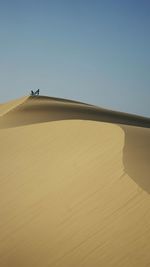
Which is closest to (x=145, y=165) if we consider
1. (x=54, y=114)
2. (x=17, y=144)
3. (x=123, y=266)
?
(x=123, y=266)

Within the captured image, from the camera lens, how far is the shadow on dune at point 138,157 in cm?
1035

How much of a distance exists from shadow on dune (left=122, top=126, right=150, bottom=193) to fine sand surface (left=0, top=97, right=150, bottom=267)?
0.08ft

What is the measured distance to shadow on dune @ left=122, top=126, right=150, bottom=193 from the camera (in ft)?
34.0

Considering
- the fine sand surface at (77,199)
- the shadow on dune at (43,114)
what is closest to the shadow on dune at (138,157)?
the fine sand surface at (77,199)

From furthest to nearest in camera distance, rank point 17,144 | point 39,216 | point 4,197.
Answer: point 17,144 < point 4,197 < point 39,216

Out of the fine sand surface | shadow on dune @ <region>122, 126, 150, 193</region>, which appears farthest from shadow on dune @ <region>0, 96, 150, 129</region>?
shadow on dune @ <region>122, 126, 150, 193</region>

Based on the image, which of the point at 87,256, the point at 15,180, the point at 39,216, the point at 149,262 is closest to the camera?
the point at 149,262

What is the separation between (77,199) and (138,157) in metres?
2.42

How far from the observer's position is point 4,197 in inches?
478

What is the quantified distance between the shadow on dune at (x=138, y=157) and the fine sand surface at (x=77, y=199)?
0.03 m

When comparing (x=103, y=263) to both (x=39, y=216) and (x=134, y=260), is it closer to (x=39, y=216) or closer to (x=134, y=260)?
(x=134, y=260)

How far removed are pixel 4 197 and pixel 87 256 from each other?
412 cm

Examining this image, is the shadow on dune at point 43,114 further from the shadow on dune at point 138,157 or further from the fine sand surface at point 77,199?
the shadow on dune at point 138,157

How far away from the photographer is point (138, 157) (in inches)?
472
